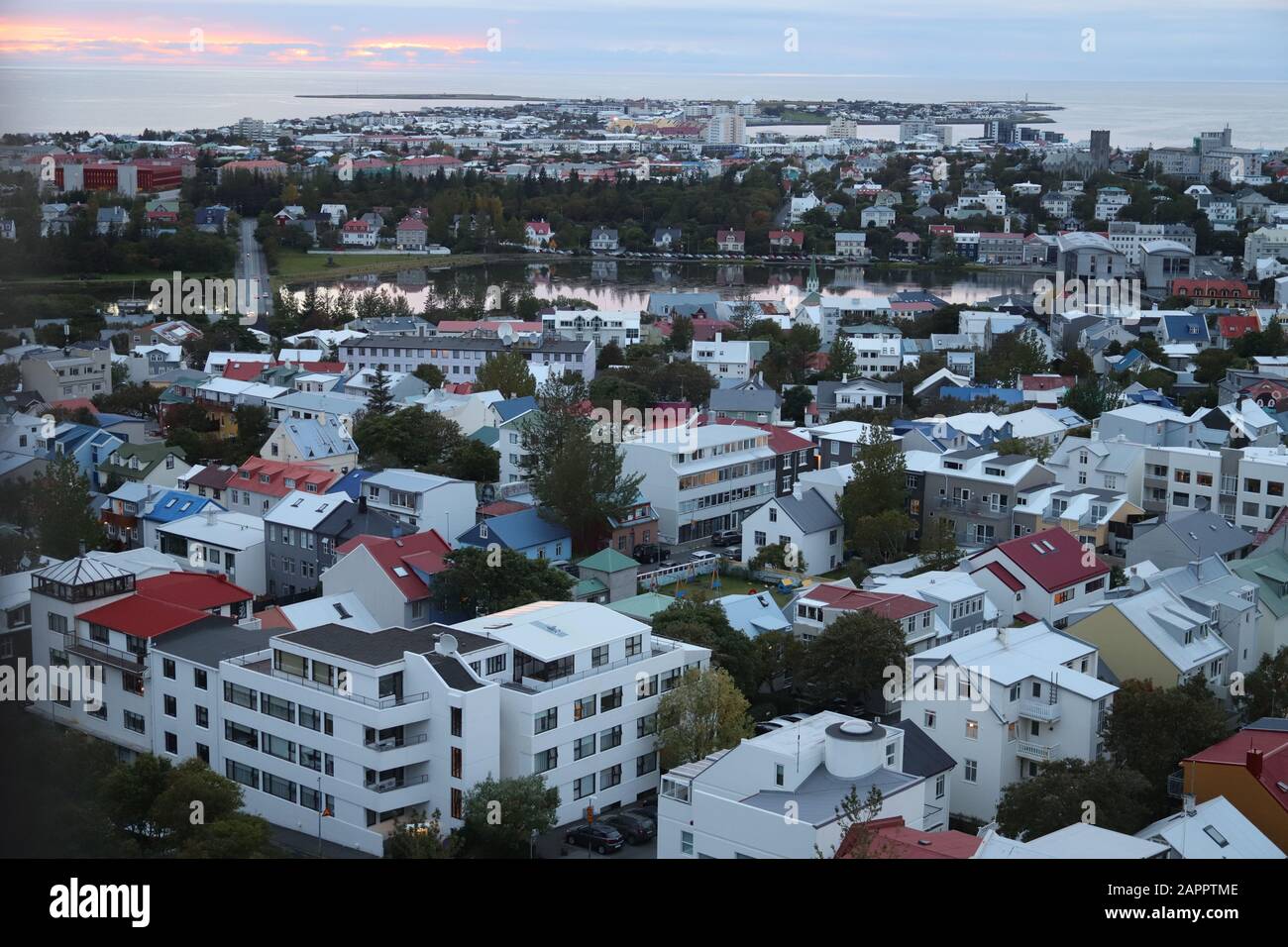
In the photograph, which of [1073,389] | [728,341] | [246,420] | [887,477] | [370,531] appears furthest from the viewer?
[728,341]

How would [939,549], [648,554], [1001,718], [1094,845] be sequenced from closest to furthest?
[1094,845], [1001,718], [939,549], [648,554]

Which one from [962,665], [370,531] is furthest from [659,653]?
[370,531]

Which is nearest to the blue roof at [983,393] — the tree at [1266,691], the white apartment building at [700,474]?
the white apartment building at [700,474]

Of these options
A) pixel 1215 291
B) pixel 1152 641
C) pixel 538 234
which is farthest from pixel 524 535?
pixel 538 234

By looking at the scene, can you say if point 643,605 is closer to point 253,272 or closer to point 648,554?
point 648,554
